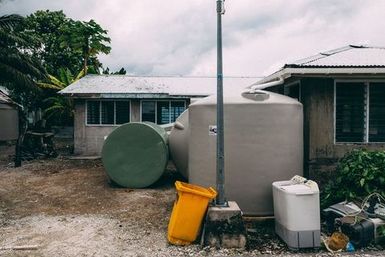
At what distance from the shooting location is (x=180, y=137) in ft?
30.9

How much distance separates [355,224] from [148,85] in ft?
44.4

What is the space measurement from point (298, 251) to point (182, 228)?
1.88 metres

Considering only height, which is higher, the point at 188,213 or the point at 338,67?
the point at 338,67

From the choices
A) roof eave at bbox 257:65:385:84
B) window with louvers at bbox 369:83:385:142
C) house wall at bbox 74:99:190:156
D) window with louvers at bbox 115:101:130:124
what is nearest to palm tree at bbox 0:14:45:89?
house wall at bbox 74:99:190:156

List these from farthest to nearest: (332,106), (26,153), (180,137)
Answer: (26,153) < (180,137) < (332,106)

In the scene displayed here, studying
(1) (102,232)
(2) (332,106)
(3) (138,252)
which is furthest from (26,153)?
(2) (332,106)

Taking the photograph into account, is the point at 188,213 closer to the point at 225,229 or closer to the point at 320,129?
the point at 225,229

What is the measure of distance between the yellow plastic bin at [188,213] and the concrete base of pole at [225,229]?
213mm

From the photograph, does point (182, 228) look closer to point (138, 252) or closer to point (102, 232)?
point (138, 252)

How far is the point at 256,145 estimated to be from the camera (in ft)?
22.1

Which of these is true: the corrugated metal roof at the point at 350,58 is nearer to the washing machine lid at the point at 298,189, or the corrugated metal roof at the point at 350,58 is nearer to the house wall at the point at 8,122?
the washing machine lid at the point at 298,189

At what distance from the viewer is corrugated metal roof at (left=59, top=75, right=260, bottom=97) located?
15969 millimetres

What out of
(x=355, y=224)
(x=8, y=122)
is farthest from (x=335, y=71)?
(x=8, y=122)

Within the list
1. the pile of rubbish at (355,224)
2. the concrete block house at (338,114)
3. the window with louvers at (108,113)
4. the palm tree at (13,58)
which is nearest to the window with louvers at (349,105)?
the concrete block house at (338,114)
